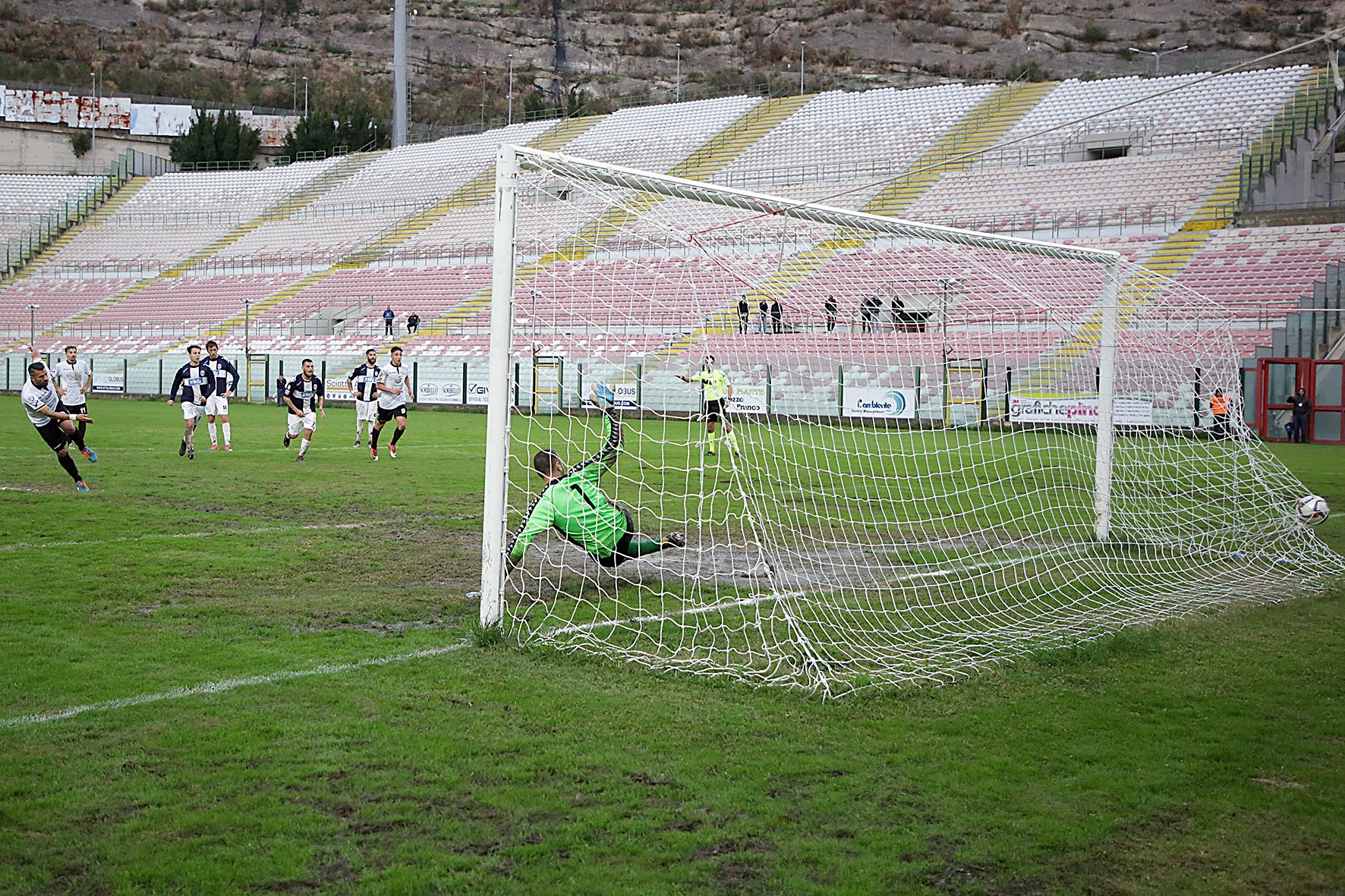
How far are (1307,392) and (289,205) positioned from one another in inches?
1949

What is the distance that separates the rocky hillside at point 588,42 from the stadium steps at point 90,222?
20825 millimetres

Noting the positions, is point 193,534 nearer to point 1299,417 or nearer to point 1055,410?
point 1055,410

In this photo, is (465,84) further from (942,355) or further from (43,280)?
(942,355)

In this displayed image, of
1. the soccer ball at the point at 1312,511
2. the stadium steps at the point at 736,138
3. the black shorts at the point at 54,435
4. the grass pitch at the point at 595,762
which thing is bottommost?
the grass pitch at the point at 595,762

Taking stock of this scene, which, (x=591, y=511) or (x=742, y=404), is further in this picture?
(x=742, y=404)

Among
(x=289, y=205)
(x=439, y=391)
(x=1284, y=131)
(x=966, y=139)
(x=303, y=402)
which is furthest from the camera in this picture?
(x=289, y=205)

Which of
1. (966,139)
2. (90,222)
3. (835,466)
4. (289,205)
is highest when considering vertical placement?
(966,139)

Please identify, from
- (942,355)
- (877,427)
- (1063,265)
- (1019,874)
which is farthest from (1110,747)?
(877,427)

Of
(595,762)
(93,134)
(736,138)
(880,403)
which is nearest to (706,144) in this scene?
(736,138)

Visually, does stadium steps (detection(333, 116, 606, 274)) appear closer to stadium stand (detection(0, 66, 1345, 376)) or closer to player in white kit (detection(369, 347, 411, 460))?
stadium stand (detection(0, 66, 1345, 376))

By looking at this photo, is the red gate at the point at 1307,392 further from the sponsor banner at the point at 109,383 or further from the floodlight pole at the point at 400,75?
the floodlight pole at the point at 400,75

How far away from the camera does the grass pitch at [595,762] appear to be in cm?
396

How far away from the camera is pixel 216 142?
2783 inches

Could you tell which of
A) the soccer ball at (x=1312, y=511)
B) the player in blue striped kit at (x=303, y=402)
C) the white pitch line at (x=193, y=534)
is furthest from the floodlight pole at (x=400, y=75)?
the soccer ball at (x=1312, y=511)
